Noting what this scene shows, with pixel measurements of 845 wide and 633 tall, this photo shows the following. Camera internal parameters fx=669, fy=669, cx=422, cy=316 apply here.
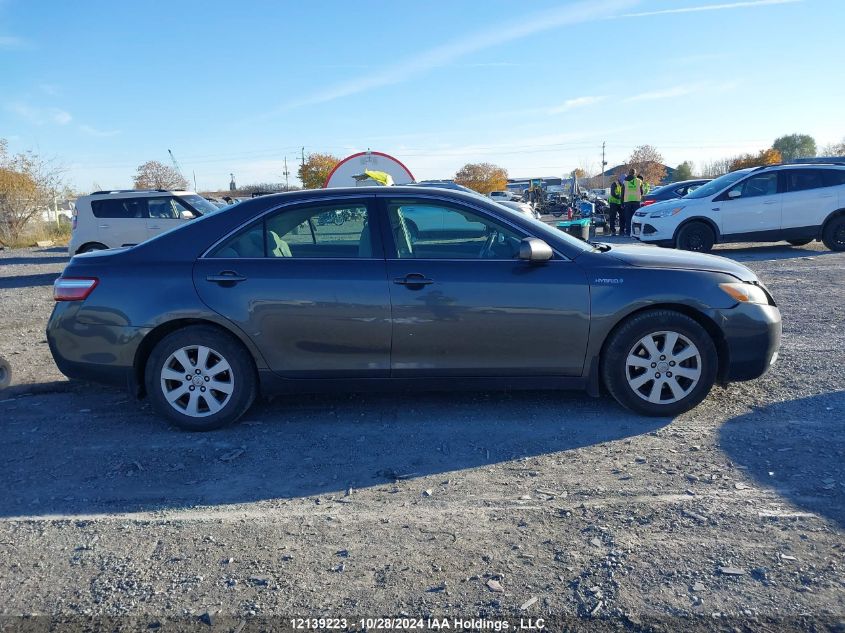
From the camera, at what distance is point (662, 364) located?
15.0 feet

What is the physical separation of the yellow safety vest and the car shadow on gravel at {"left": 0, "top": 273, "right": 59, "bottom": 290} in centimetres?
1502

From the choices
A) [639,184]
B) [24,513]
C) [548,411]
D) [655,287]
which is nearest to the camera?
[24,513]

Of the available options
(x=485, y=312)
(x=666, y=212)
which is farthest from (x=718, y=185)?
(x=485, y=312)

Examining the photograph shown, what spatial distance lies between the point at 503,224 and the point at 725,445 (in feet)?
6.62

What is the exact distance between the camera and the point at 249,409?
5035 millimetres

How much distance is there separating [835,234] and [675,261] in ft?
38.1

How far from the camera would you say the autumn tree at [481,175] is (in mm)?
81250

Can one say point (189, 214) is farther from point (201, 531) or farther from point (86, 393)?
point (201, 531)

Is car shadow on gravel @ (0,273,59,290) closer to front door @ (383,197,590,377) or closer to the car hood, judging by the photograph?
front door @ (383,197,590,377)

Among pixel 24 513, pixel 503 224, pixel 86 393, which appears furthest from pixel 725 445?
pixel 86 393

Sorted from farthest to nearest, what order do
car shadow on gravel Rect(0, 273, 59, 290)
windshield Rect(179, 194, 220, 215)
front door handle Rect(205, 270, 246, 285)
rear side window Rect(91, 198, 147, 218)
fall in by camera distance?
windshield Rect(179, 194, 220, 215) → rear side window Rect(91, 198, 147, 218) → car shadow on gravel Rect(0, 273, 59, 290) → front door handle Rect(205, 270, 246, 285)

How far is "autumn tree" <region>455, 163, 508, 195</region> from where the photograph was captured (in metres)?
81.2

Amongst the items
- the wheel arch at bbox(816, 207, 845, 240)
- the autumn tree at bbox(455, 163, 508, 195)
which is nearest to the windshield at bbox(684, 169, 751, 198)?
the wheel arch at bbox(816, 207, 845, 240)

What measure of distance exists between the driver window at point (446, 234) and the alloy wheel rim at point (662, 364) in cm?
109
